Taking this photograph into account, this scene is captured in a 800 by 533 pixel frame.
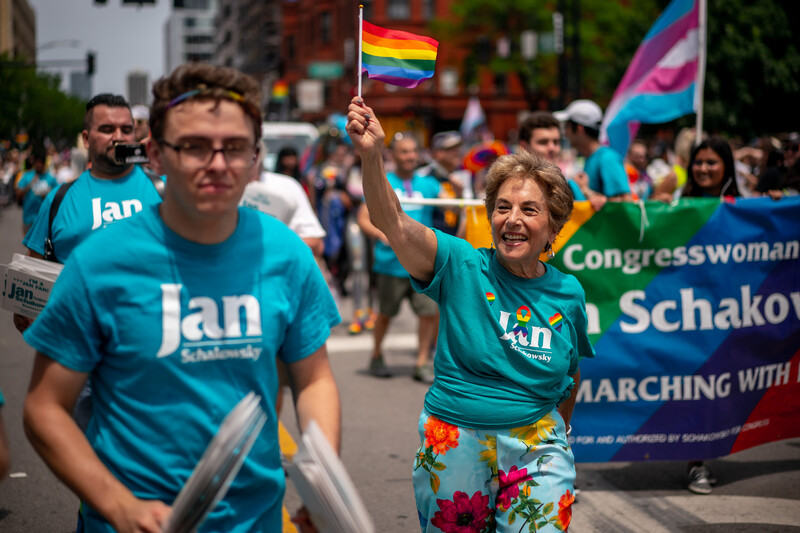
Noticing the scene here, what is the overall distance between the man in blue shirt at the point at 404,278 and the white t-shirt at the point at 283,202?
223cm

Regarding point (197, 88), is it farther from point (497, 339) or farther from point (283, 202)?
point (283, 202)

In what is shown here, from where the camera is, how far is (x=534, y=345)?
9.70ft

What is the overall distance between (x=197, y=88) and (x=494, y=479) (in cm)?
160

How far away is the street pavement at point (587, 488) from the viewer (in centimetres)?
464

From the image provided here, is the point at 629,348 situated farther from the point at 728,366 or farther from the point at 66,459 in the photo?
the point at 66,459

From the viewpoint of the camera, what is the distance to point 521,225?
3033 mm

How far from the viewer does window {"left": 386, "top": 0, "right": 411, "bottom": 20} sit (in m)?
56.4

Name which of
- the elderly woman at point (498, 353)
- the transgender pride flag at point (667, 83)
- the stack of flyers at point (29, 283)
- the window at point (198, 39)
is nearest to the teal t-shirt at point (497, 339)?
the elderly woman at point (498, 353)

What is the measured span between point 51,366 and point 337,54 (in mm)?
61868

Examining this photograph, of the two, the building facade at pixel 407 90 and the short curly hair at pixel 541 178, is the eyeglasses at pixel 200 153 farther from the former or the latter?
the building facade at pixel 407 90

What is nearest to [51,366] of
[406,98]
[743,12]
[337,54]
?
[743,12]

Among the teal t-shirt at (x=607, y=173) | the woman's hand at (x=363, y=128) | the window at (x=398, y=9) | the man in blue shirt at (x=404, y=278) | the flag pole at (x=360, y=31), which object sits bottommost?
the man in blue shirt at (x=404, y=278)

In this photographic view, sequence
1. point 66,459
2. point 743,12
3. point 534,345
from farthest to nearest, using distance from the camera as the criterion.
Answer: point 743,12 → point 534,345 → point 66,459

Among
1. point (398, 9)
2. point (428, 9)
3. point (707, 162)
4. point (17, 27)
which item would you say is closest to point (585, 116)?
point (707, 162)
